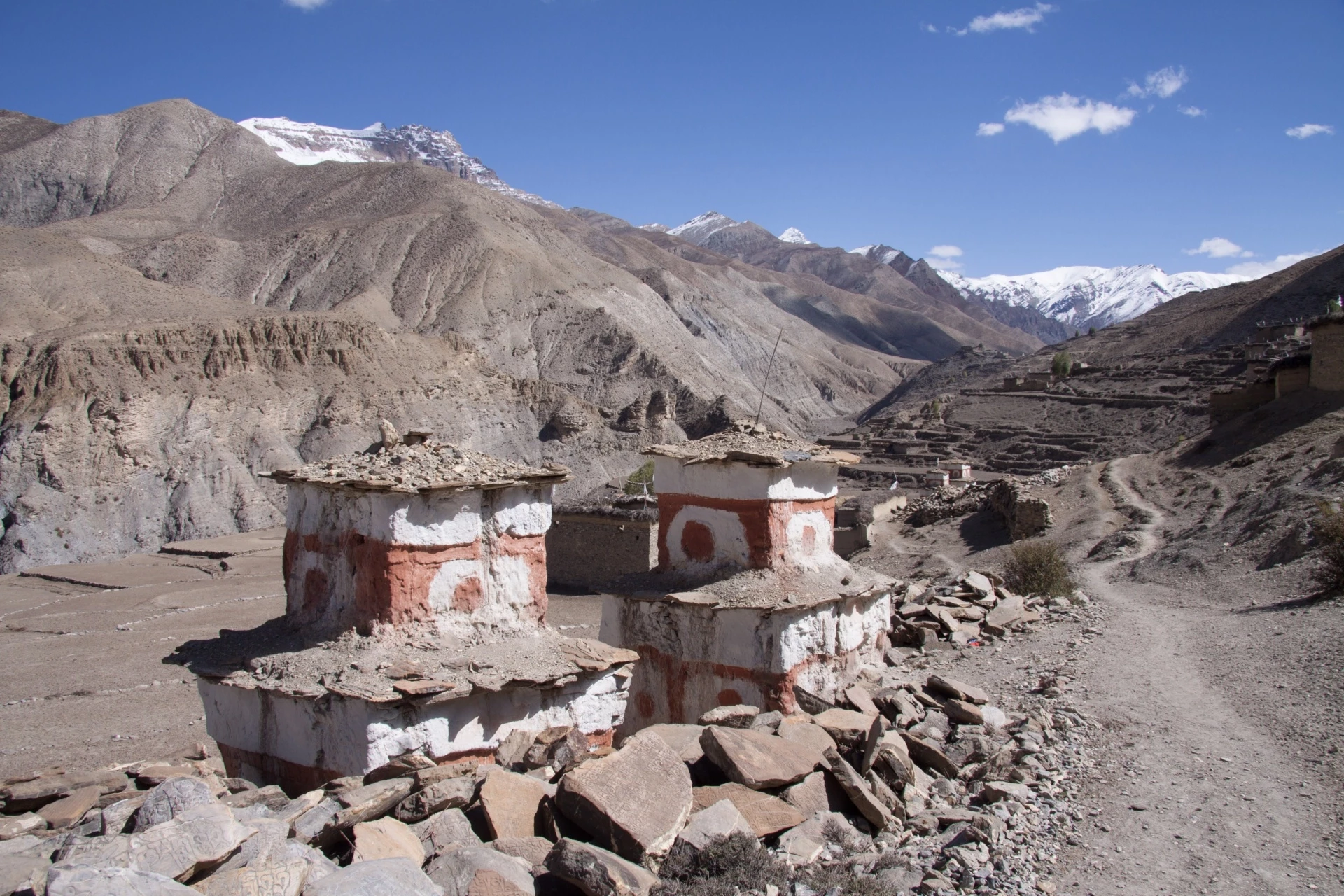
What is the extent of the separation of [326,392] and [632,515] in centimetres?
2514

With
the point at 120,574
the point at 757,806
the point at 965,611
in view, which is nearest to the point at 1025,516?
the point at 965,611

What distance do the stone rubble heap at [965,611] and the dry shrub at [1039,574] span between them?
1.75ft

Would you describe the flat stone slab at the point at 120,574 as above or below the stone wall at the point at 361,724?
below

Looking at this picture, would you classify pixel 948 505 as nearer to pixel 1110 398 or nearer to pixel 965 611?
pixel 965 611

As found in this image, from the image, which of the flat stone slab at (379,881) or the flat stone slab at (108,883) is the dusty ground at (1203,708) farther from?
the flat stone slab at (108,883)

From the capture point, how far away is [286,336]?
45031mm

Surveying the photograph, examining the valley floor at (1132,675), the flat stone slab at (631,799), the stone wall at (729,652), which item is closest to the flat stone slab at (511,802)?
the flat stone slab at (631,799)

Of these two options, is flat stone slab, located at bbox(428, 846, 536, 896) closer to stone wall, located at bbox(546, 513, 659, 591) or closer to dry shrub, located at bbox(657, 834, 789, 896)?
dry shrub, located at bbox(657, 834, 789, 896)

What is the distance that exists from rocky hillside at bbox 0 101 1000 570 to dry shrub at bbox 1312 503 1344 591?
3243 cm

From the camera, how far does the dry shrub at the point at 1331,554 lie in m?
11.2

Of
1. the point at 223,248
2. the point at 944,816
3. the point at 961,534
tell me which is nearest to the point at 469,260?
the point at 223,248

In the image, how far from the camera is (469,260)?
6881 centimetres

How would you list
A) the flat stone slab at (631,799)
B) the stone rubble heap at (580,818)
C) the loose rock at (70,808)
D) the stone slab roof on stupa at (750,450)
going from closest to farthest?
the stone rubble heap at (580,818) → the flat stone slab at (631,799) → the loose rock at (70,808) → the stone slab roof on stupa at (750,450)

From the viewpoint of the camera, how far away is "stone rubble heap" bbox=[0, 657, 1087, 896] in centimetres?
455
